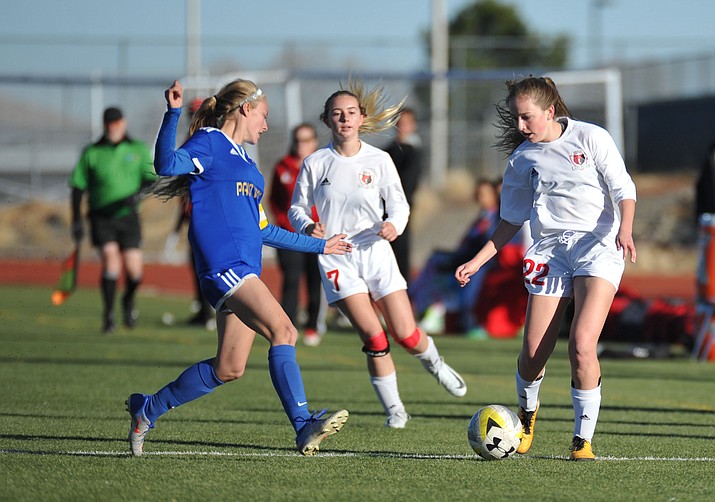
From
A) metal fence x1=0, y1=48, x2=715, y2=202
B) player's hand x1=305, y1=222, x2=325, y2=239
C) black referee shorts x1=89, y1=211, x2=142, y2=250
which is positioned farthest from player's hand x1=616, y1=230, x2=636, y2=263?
metal fence x1=0, y1=48, x2=715, y2=202

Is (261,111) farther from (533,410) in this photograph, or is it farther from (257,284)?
(533,410)

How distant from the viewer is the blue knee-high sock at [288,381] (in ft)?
18.7

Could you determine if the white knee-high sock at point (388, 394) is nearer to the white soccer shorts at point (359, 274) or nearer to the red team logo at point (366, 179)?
the white soccer shorts at point (359, 274)

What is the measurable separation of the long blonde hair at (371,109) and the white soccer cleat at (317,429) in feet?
7.67

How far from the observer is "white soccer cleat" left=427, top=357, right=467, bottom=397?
750cm

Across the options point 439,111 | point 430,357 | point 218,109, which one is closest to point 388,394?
point 430,357

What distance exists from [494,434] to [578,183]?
4.39 ft

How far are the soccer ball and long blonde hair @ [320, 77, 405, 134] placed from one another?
2.26 meters

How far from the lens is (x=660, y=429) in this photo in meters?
7.11

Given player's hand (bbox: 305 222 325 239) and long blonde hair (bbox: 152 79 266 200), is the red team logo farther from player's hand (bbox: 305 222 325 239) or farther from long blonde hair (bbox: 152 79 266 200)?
long blonde hair (bbox: 152 79 266 200)

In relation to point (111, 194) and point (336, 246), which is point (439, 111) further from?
point (336, 246)

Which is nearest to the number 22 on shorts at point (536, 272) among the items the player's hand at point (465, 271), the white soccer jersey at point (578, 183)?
the white soccer jersey at point (578, 183)

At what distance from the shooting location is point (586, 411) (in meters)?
5.81

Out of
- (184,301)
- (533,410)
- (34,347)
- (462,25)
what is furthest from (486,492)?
(462,25)
